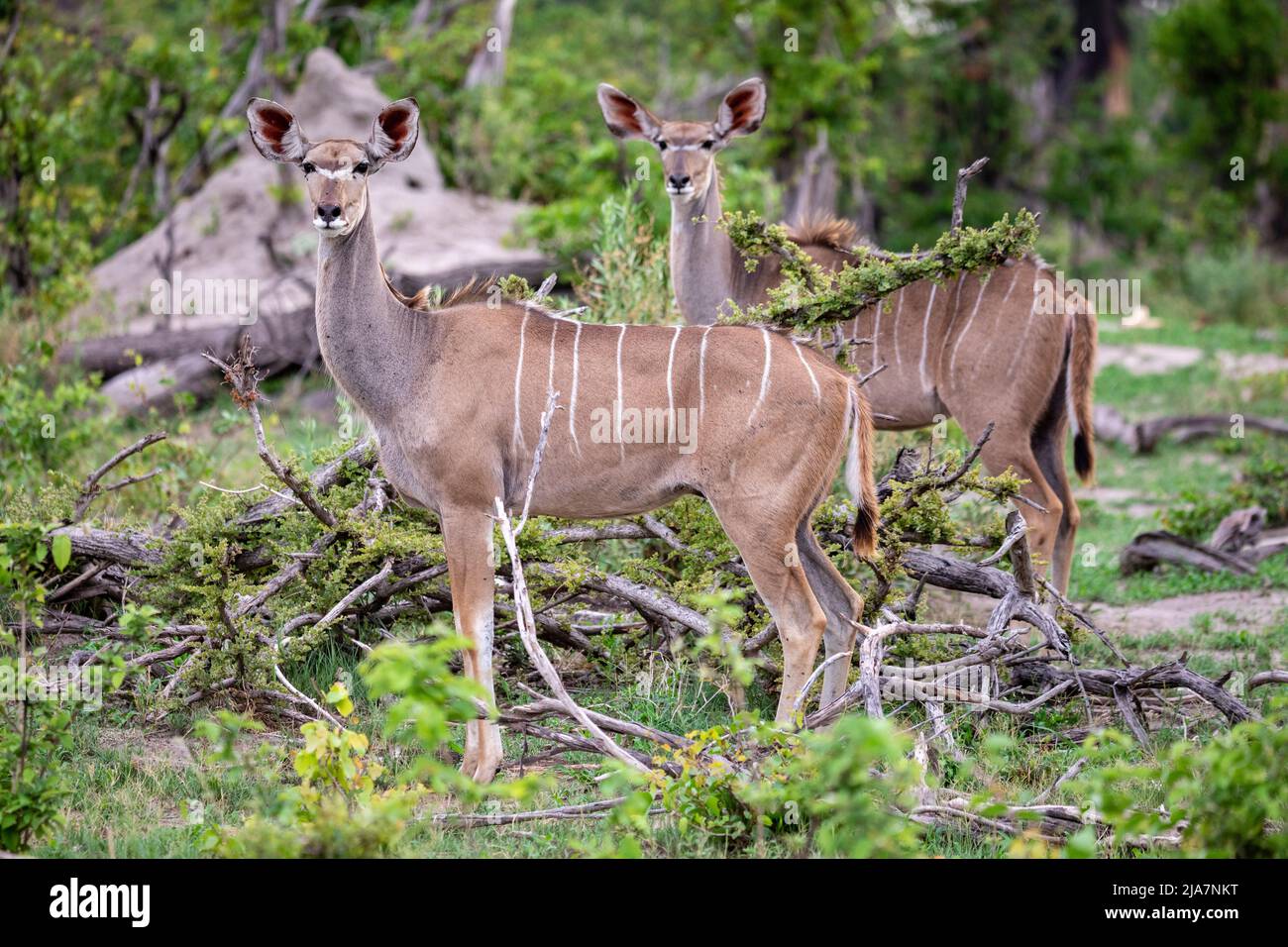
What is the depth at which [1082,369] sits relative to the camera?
620 centimetres

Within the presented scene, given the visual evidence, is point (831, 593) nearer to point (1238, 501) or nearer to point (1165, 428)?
point (1238, 501)

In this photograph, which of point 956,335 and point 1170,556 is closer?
point 956,335

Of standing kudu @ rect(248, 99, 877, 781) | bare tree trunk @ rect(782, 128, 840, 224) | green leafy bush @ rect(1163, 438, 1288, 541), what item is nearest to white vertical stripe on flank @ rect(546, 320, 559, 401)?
standing kudu @ rect(248, 99, 877, 781)

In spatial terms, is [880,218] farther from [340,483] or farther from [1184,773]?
[1184,773]

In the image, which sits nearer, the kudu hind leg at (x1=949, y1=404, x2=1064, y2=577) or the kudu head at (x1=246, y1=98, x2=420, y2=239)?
the kudu head at (x1=246, y1=98, x2=420, y2=239)

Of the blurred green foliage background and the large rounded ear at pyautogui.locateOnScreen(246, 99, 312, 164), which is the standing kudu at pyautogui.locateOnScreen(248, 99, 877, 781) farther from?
the blurred green foliage background

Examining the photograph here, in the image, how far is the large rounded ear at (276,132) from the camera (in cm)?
450

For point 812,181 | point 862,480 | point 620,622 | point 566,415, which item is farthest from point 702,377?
point 812,181

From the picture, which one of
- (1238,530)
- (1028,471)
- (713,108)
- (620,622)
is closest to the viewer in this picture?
(620,622)

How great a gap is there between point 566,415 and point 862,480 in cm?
94

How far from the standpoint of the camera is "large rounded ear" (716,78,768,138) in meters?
6.59

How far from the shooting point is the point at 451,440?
441 centimetres

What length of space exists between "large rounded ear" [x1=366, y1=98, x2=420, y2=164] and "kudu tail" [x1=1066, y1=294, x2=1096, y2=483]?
3.08m
